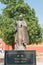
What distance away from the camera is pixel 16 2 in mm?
37406

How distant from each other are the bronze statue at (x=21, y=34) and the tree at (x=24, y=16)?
20.7 metres

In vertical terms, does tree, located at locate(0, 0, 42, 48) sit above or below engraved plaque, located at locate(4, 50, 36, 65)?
above

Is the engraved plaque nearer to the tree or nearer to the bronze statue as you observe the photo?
the bronze statue

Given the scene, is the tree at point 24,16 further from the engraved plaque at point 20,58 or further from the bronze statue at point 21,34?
the engraved plaque at point 20,58

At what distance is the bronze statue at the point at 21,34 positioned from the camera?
13.8m

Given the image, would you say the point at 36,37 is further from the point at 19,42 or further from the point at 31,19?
the point at 19,42

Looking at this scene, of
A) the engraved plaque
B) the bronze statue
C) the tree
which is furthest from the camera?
the tree

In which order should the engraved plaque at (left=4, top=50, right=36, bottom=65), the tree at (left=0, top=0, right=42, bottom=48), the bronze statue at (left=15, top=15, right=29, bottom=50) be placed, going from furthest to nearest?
the tree at (left=0, top=0, right=42, bottom=48) < the bronze statue at (left=15, top=15, right=29, bottom=50) < the engraved plaque at (left=4, top=50, right=36, bottom=65)

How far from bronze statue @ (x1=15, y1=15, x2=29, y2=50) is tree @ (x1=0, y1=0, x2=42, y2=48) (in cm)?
2070

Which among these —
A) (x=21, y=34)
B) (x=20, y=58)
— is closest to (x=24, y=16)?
(x=21, y=34)

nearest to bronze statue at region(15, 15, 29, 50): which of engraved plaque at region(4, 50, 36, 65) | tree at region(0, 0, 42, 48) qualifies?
engraved plaque at region(4, 50, 36, 65)

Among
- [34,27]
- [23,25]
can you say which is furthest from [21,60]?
[34,27]

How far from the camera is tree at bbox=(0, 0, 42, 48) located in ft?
116

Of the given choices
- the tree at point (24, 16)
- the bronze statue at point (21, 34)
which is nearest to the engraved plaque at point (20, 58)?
the bronze statue at point (21, 34)
